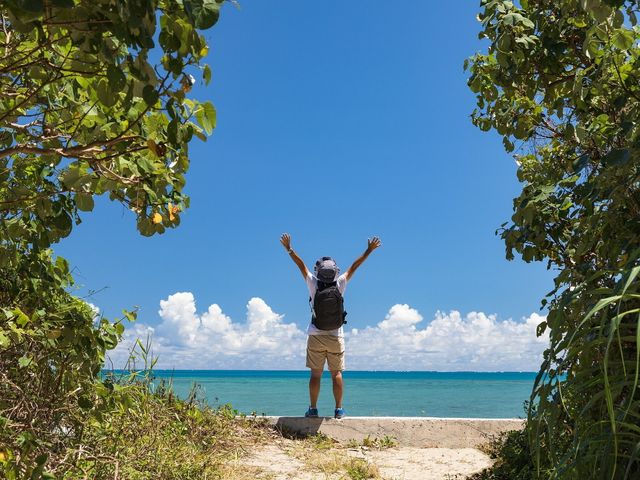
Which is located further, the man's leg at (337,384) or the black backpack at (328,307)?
the man's leg at (337,384)

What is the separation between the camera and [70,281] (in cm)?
375

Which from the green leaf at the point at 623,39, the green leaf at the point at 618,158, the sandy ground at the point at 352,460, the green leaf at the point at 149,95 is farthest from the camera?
the sandy ground at the point at 352,460

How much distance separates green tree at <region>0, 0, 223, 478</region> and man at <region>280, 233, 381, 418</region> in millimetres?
3865

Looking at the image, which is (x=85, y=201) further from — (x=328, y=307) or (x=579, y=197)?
(x=328, y=307)

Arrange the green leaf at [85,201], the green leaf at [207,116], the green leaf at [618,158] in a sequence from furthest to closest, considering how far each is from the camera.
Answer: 1. the green leaf at [85,201]
2. the green leaf at [618,158]
3. the green leaf at [207,116]

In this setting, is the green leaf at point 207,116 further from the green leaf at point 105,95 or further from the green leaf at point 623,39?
the green leaf at point 623,39

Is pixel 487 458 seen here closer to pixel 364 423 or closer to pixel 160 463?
pixel 364 423

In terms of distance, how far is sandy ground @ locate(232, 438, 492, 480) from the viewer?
5.38 meters

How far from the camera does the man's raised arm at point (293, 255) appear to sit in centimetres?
761

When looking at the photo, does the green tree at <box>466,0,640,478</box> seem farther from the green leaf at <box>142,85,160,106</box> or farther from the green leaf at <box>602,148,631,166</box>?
the green leaf at <box>142,85,160,106</box>

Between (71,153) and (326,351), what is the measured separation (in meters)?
6.06

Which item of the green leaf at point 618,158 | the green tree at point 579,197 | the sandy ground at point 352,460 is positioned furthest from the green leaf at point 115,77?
the sandy ground at point 352,460

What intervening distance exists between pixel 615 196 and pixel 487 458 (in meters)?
4.57

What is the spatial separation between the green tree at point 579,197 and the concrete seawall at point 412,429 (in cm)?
309
